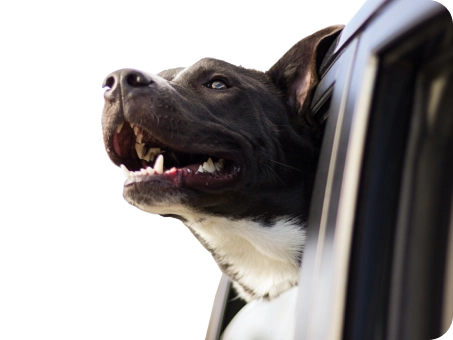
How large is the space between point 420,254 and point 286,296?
2.31ft

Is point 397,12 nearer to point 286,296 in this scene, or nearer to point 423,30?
point 423,30

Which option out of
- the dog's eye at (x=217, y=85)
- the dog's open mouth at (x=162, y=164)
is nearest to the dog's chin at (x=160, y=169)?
the dog's open mouth at (x=162, y=164)

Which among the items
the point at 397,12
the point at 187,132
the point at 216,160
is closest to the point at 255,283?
the point at 216,160

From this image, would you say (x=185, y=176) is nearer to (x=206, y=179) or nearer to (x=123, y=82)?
(x=206, y=179)

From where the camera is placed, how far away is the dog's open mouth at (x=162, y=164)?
6.27 feet

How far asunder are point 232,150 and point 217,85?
0.33 metres

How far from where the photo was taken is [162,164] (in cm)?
195

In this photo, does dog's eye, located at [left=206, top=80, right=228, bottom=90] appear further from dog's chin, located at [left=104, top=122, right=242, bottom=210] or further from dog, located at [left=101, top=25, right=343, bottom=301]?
dog's chin, located at [left=104, top=122, right=242, bottom=210]

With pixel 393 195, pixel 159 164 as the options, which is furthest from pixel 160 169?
pixel 393 195

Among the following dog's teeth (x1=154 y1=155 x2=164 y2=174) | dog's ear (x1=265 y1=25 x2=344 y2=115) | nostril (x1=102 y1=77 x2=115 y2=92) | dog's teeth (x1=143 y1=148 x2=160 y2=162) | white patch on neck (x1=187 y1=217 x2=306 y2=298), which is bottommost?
white patch on neck (x1=187 y1=217 x2=306 y2=298)

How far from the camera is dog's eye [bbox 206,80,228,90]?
2.16 meters

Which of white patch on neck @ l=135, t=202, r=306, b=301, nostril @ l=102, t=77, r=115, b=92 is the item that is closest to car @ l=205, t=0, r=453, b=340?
white patch on neck @ l=135, t=202, r=306, b=301

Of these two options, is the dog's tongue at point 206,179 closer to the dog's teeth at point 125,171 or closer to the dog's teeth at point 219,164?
the dog's teeth at point 219,164

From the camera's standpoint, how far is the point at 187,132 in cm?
191
